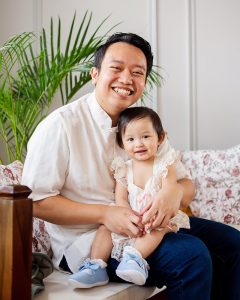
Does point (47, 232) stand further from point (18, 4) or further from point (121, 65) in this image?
point (18, 4)

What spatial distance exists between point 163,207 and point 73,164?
33 centimetres

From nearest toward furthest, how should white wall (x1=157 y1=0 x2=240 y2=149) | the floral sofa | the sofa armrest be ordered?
the sofa armrest, the floral sofa, white wall (x1=157 y1=0 x2=240 y2=149)

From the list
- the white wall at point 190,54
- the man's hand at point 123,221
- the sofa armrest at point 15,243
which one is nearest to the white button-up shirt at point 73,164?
the man's hand at point 123,221

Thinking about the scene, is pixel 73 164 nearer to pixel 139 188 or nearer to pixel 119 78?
pixel 139 188

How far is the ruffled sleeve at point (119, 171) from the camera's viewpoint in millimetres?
1524

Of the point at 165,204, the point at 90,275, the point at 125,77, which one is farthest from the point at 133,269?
the point at 125,77

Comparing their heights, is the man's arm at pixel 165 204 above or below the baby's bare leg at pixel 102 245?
above

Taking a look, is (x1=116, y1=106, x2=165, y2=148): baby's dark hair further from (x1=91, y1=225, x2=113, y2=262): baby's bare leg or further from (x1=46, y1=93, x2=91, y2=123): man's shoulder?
(x1=91, y1=225, x2=113, y2=262): baby's bare leg

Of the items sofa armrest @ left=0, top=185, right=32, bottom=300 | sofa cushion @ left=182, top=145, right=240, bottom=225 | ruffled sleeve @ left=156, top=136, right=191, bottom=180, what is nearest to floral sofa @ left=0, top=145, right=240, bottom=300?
sofa cushion @ left=182, top=145, right=240, bottom=225

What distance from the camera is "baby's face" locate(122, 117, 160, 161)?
4.94ft

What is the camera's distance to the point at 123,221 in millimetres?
1353

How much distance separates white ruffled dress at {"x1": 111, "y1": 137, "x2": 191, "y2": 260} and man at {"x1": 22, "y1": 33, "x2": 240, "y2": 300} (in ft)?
0.12

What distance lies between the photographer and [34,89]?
250cm

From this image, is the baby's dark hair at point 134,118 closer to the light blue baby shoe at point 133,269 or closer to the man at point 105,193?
the man at point 105,193
